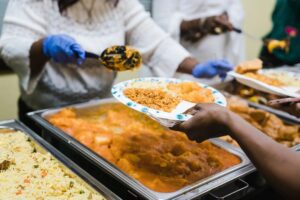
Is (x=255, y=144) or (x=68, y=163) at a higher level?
(x=255, y=144)

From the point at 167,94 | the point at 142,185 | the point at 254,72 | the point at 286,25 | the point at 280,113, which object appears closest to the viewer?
the point at 142,185

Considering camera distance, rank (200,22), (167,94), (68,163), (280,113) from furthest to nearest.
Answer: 1. (200,22)
2. (280,113)
3. (167,94)
4. (68,163)

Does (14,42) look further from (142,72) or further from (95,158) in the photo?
(142,72)

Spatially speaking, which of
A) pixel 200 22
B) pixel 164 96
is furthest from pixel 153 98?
pixel 200 22

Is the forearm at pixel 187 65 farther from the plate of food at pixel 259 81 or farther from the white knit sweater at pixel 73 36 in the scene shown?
the plate of food at pixel 259 81

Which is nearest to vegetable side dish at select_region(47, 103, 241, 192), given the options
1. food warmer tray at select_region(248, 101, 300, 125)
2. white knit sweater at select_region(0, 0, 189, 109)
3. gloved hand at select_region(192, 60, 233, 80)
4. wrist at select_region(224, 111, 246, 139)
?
white knit sweater at select_region(0, 0, 189, 109)

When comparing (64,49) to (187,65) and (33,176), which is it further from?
(187,65)

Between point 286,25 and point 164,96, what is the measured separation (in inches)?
85.3

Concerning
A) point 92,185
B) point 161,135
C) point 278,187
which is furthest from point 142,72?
point 278,187

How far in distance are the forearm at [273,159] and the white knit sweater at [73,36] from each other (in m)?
0.91

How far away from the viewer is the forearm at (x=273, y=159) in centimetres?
88

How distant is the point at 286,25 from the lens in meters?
3.06

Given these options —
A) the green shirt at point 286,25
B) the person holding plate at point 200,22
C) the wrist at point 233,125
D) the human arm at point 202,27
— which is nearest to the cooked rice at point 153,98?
the wrist at point 233,125

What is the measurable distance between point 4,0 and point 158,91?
110cm
